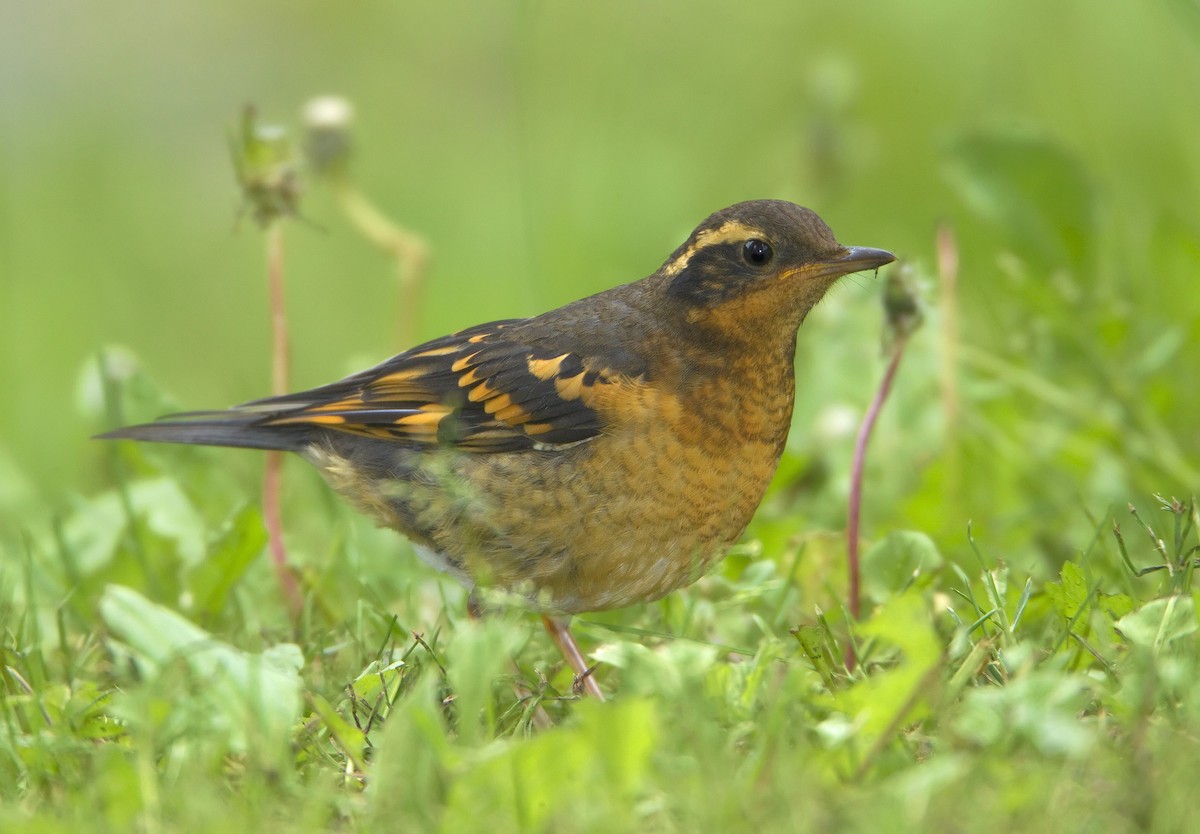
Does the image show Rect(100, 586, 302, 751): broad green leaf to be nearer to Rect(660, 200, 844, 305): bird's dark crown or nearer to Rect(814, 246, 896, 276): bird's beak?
Rect(660, 200, 844, 305): bird's dark crown

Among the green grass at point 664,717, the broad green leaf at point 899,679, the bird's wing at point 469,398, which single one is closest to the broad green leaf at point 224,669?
the green grass at point 664,717

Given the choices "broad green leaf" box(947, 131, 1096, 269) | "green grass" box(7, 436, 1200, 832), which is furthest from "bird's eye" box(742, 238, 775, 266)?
"broad green leaf" box(947, 131, 1096, 269)

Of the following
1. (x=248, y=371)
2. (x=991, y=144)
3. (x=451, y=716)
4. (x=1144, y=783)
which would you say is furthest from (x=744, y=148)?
(x=1144, y=783)

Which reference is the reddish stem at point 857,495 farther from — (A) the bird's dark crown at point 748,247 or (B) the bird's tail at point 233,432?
(B) the bird's tail at point 233,432

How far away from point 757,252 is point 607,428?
735 millimetres

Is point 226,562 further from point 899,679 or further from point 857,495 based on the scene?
point 899,679

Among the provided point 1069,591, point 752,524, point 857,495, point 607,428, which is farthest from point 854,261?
point 752,524

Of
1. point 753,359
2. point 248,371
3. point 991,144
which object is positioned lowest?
point 248,371

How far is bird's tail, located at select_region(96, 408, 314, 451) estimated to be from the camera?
5.25 metres

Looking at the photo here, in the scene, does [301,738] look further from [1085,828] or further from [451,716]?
[1085,828]

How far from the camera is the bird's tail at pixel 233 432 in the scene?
5.25 m

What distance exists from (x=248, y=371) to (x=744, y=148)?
385cm

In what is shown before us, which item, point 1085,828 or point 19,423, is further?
point 19,423

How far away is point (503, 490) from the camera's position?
477cm
